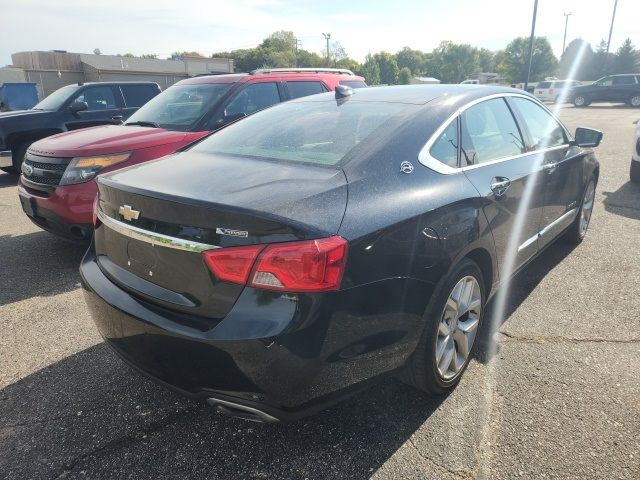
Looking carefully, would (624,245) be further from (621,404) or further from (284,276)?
(284,276)

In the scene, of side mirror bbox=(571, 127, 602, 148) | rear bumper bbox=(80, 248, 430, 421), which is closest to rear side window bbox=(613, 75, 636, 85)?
side mirror bbox=(571, 127, 602, 148)

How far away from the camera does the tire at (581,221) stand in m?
4.58

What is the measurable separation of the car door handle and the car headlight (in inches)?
132

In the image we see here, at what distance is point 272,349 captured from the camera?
1.70 m

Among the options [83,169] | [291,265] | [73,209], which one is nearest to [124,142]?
[83,169]

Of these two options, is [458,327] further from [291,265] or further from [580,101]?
[580,101]

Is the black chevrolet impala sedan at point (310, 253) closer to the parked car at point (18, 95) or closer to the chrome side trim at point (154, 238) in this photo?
the chrome side trim at point (154, 238)

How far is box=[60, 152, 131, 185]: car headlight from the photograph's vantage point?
13.8 feet

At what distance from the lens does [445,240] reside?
2.21 meters

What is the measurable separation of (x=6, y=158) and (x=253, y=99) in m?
5.42

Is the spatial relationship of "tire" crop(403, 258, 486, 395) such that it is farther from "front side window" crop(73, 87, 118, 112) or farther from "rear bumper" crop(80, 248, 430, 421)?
"front side window" crop(73, 87, 118, 112)

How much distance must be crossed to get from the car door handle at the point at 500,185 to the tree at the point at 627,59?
8046 cm

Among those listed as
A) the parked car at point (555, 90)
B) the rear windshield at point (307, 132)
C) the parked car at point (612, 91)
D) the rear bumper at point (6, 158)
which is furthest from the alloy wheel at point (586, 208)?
the parked car at point (555, 90)

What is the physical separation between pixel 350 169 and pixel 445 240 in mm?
567
